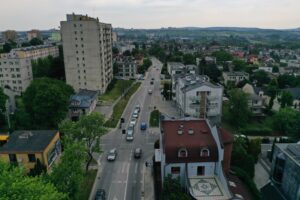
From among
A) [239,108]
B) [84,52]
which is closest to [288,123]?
[239,108]

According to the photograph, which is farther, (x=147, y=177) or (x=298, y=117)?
(x=298, y=117)

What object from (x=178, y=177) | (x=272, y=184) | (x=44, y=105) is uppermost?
(x=44, y=105)

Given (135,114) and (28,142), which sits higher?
(28,142)

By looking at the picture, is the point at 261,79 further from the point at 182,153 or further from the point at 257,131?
the point at 182,153

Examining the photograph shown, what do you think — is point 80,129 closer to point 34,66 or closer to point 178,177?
point 178,177

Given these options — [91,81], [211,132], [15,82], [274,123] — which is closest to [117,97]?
[91,81]

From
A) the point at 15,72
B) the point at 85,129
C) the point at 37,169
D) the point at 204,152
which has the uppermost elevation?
the point at 15,72

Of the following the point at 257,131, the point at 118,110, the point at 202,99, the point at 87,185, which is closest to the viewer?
the point at 87,185
